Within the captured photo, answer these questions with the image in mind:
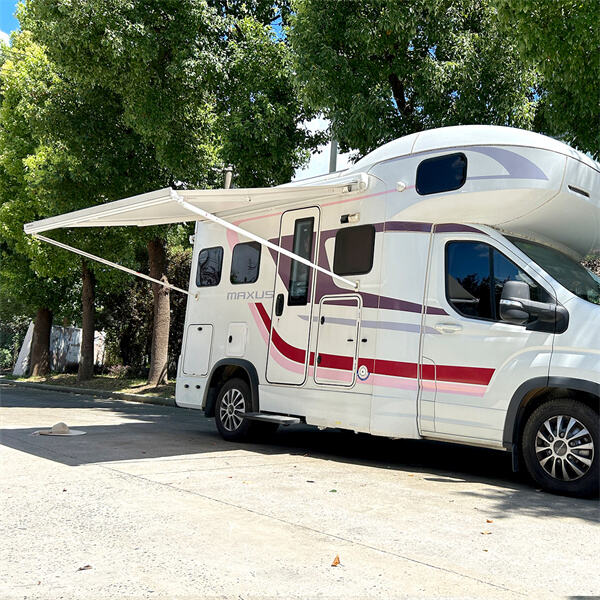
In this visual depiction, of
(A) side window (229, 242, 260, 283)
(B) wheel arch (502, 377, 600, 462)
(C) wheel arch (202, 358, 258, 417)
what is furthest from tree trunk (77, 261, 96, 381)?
(B) wheel arch (502, 377, 600, 462)

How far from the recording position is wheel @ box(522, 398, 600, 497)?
233 inches

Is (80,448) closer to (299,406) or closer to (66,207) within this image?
(299,406)

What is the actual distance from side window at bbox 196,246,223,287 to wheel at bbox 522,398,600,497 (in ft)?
16.5

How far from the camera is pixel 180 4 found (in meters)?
15.1

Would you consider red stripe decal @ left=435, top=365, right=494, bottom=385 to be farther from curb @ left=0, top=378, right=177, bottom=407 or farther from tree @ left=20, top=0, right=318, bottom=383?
curb @ left=0, top=378, right=177, bottom=407

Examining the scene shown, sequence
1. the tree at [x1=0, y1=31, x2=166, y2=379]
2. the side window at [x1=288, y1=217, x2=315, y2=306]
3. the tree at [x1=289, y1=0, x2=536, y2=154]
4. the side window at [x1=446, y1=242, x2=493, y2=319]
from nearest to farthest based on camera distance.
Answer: the side window at [x1=446, y1=242, x2=493, y2=319] < the side window at [x1=288, y1=217, x2=315, y2=306] < the tree at [x1=289, y1=0, x2=536, y2=154] < the tree at [x1=0, y1=31, x2=166, y2=379]

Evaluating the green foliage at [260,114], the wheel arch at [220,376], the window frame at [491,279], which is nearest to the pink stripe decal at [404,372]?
the window frame at [491,279]

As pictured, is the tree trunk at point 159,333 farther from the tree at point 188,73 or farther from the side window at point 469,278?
the side window at point 469,278

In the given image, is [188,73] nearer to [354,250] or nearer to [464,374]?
[354,250]

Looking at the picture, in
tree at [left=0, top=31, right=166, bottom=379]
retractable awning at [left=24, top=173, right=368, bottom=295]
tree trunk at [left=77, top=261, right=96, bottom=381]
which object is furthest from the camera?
tree trunk at [left=77, top=261, right=96, bottom=381]

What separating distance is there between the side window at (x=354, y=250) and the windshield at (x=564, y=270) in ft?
5.11

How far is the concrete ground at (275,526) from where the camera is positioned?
3.69 m

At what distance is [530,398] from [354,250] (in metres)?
2.54

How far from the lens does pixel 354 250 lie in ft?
25.5
